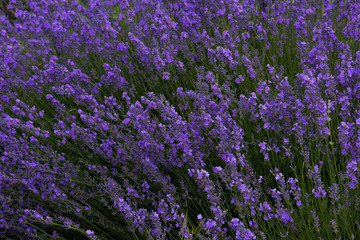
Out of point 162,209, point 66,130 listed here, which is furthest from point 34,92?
point 162,209

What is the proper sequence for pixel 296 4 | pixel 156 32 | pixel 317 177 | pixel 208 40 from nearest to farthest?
pixel 317 177 < pixel 208 40 < pixel 156 32 < pixel 296 4

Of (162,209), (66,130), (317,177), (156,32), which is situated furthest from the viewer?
(156,32)

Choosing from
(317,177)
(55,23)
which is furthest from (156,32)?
(317,177)

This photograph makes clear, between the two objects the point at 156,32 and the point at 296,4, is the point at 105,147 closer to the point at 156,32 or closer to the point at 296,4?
the point at 156,32

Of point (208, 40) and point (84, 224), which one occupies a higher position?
point (208, 40)

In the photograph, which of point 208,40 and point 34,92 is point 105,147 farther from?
point 34,92

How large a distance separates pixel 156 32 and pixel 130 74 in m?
0.45

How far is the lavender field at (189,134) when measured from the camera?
182cm

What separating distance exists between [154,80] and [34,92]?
1303mm

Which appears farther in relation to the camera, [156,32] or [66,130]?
[156,32]

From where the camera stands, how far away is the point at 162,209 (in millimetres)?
1943

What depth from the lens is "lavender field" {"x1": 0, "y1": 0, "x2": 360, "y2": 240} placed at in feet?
5.97

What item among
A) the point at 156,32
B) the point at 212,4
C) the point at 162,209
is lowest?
the point at 162,209

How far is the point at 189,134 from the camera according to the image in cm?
212
